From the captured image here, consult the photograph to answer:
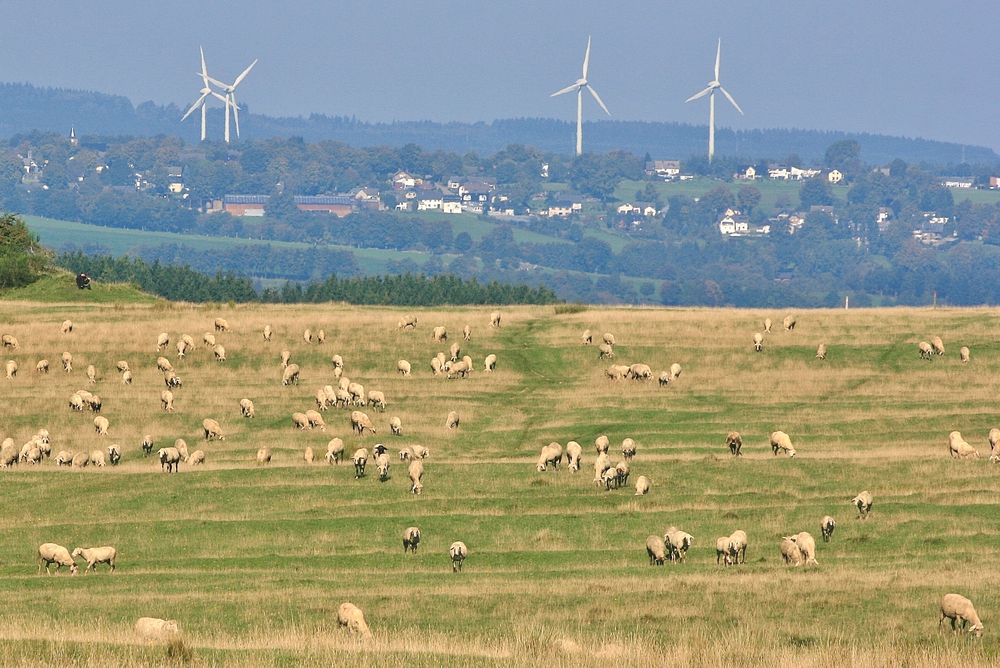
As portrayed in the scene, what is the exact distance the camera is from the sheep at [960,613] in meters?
38.3

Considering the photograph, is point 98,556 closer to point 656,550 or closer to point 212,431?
point 656,550

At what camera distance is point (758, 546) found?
172ft

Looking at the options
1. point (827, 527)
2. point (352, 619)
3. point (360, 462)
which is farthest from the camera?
point (360, 462)

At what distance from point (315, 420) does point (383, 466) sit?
14195 mm

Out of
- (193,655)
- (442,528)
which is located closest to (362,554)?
(442,528)

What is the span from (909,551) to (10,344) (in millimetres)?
58714

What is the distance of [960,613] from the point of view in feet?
126

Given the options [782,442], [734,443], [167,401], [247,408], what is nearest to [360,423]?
[247,408]

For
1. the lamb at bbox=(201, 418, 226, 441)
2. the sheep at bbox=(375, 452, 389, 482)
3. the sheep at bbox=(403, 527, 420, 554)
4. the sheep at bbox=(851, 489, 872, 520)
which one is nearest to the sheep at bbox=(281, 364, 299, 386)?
the lamb at bbox=(201, 418, 226, 441)

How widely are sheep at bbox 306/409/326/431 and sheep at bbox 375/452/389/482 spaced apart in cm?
1304

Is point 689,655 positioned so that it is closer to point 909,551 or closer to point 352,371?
point 909,551

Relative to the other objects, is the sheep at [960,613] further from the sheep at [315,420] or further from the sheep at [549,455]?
the sheep at [315,420]

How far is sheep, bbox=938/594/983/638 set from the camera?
38281 millimetres

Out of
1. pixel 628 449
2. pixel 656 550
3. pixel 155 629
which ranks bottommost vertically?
pixel 628 449
